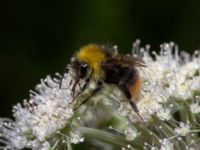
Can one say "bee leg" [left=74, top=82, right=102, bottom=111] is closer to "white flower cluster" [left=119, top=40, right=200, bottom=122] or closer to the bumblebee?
the bumblebee

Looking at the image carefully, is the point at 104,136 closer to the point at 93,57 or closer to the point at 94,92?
the point at 94,92

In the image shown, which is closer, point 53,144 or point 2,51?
point 53,144

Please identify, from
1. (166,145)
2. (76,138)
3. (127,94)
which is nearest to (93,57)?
(127,94)

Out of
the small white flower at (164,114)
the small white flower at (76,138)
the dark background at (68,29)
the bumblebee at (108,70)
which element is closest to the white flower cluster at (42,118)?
the small white flower at (76,138)

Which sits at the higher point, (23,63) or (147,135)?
(23,63)

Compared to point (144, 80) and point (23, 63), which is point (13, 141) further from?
point (23, 63)

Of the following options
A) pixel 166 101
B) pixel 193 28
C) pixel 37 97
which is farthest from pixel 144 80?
pixel 193 28

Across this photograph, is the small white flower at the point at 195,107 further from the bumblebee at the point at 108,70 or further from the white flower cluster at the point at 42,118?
the white flower cluster at the point at 42,118
